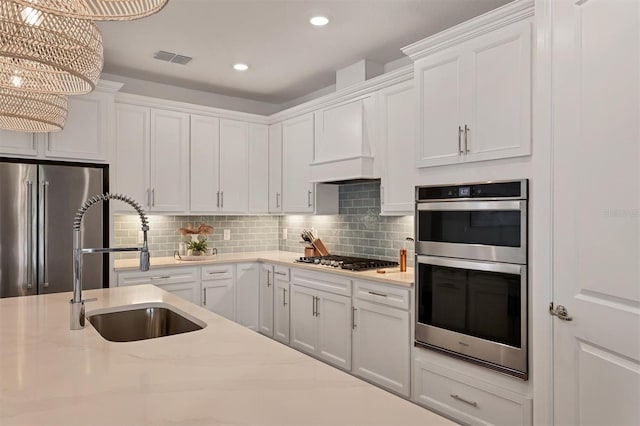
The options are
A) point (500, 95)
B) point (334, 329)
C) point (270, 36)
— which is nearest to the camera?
point (500, 95)

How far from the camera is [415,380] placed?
9.75ft

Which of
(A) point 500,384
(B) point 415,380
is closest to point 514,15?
(A) point 500,384

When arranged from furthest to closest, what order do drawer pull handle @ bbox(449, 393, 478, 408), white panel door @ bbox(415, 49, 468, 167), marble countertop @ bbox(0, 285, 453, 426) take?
white panel door @ bbox(415, 49, 468, 167) → drawer pull handle @ bbox(449, 393, 478, 408) → marble countertop @ bbox(0, 285, 453, 426)

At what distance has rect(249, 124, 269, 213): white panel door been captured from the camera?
489 centimetres

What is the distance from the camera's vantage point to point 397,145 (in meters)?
3.47

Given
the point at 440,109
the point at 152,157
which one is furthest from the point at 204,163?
the point at 440,109

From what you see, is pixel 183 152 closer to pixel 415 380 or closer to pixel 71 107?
pixel 71 107

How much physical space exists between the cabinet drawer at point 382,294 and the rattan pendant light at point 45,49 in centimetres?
226

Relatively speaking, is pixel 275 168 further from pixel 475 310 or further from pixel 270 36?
pixel 475 310

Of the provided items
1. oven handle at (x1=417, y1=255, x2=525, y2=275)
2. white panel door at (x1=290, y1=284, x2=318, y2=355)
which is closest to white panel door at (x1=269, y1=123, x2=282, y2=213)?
white panel door at (x1=290, y1=284, x2=318, y2=355)

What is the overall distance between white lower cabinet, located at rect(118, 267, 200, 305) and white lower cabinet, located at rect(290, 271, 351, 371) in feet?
3.12

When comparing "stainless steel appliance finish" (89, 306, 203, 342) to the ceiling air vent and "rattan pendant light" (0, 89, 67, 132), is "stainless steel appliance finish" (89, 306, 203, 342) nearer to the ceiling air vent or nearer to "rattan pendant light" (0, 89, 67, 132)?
"rattan pendant light" (0, 89, 67, 132)

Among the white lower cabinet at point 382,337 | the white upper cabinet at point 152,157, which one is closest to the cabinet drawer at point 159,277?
the white upper cabinet at point 152,157

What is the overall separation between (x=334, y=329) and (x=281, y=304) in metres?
0.85
